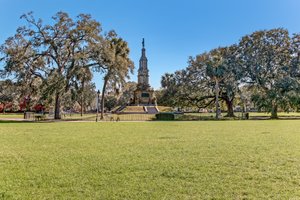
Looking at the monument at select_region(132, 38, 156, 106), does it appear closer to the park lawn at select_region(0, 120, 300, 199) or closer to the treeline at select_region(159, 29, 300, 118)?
the treeline at select_region(159, 29, 300, 118)

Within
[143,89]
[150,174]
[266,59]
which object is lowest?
[150,174]

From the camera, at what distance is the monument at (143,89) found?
1714 inches

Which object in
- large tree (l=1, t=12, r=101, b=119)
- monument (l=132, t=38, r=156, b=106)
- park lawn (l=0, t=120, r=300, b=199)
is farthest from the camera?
monument (l=132, t=38, r=156, b=106)

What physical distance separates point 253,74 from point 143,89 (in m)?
18.7

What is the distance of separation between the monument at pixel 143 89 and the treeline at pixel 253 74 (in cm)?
689

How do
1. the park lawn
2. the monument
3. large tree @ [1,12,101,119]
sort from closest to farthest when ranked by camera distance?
the park lawn → large tree @ [1,12,101,119] → the monument

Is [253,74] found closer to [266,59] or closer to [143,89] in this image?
[266,59]

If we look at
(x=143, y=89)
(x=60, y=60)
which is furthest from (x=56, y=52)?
(x=143, y=89)

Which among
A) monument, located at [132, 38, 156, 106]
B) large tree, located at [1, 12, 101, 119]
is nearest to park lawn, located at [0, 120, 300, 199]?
large tree, located at [1, 12, 101, 119]

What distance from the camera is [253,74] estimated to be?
33.6 m

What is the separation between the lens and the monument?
1714 inches

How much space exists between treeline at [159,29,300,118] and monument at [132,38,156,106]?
22.6 feet

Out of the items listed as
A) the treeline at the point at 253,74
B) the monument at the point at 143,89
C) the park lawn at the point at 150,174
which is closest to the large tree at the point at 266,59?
the treeline at the point at 253,74

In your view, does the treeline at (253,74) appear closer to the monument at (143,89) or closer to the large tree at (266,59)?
the large tree at (266,59)
